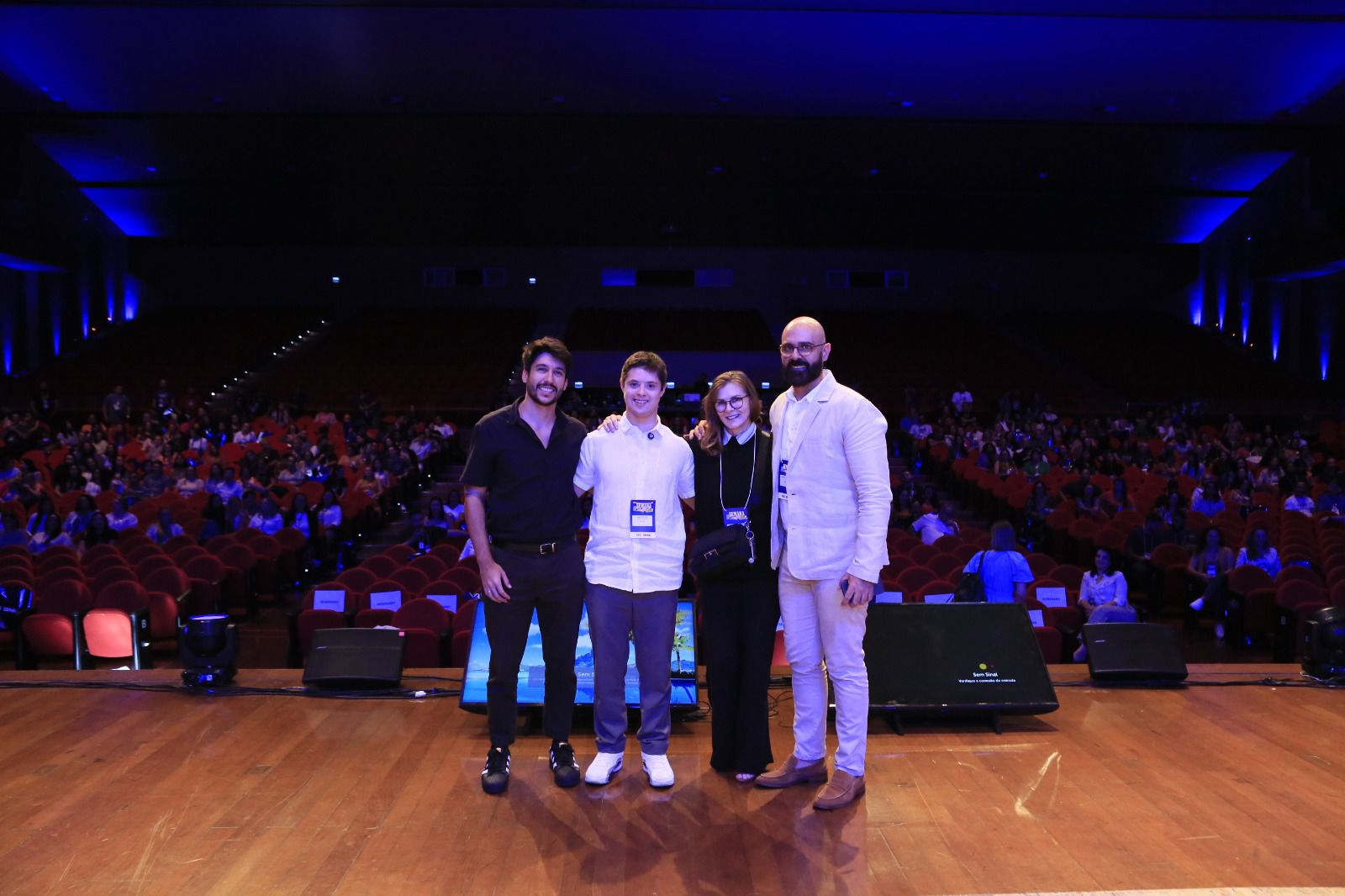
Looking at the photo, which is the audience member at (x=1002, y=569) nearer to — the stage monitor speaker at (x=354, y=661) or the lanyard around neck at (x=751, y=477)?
the lanyard around neck at (x=751, y=477)

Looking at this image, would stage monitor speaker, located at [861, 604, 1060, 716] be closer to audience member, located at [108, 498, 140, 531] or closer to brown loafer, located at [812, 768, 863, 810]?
brown loafer, located at [812, 768, 863, 810]

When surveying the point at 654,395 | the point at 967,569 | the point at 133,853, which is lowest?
the point at 133,853

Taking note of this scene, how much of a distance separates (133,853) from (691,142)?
16.0m

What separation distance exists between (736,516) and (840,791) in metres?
0.92

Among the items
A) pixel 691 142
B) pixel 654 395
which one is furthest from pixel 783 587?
pixel 691 142

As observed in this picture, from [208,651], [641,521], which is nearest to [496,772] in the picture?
[641,521]

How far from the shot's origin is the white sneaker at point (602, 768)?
3.64 m

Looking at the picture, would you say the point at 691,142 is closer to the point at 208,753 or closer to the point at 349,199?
the point at 349,199

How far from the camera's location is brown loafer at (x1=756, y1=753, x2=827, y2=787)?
3.63 meters

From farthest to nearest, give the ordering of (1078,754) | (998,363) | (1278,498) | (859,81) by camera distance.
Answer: (998,363), (859,81), (1278,498), (1078,754)

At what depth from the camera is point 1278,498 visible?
12586 millimetres

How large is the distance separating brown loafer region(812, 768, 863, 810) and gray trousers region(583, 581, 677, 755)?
21.5 inches

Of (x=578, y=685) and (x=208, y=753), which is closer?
(x=208, y=753)

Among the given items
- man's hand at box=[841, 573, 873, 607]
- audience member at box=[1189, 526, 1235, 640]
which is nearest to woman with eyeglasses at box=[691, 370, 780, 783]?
man's hand at box=[841, 573, 873, 607]
